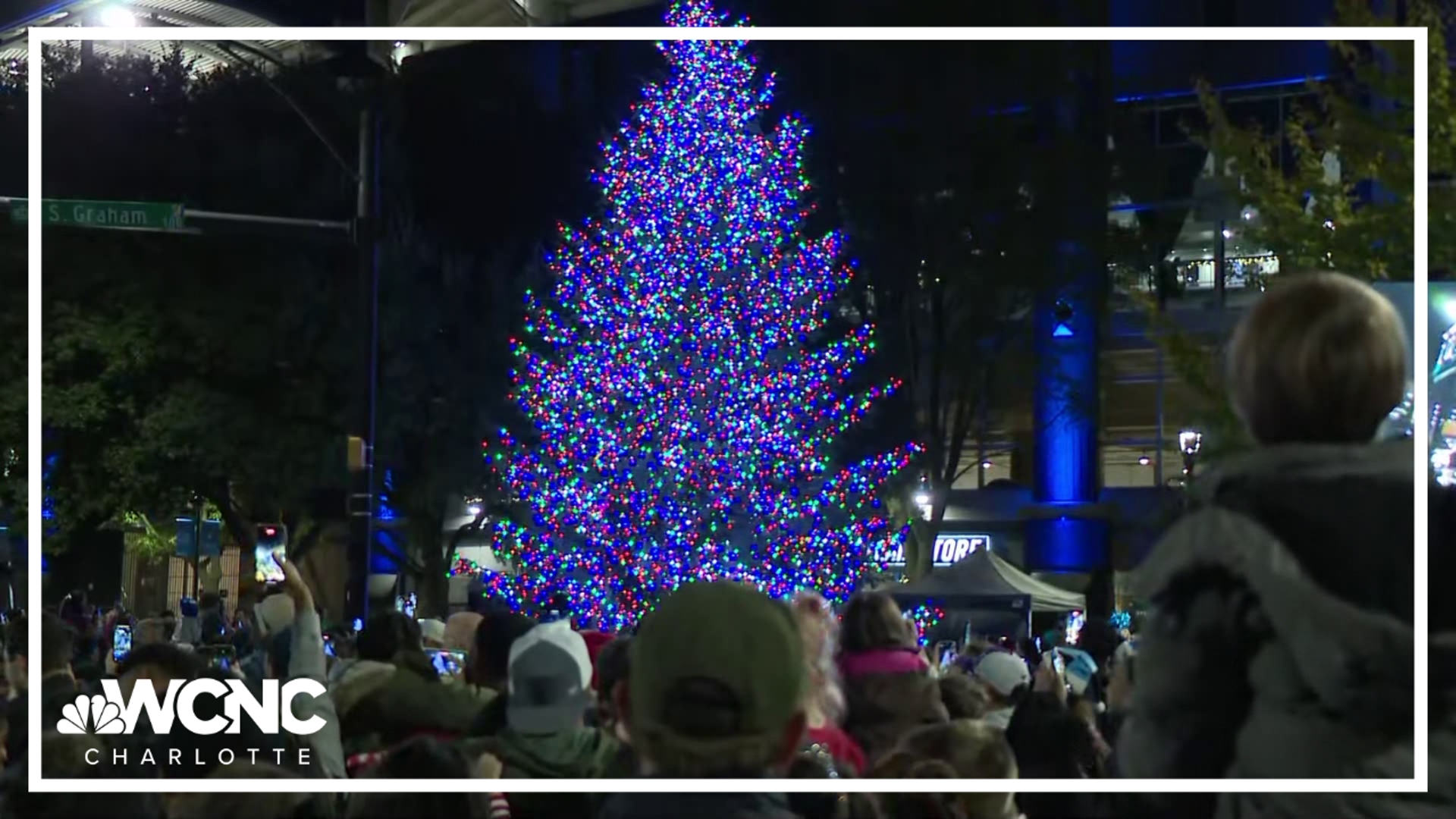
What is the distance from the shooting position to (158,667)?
3752 mm

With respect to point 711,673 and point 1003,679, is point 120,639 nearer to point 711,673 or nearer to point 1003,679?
point 1003,679

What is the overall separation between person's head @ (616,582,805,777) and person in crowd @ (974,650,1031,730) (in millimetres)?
3593

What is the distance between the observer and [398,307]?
19.1m

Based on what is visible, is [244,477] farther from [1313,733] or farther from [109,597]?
[1313,733]

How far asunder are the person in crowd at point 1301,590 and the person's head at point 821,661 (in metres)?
0.97

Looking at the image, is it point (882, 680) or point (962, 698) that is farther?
point (962, 698)

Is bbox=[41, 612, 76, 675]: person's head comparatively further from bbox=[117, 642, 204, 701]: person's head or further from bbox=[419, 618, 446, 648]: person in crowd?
bbox=[419, 618, 446, 648]: person in crowd

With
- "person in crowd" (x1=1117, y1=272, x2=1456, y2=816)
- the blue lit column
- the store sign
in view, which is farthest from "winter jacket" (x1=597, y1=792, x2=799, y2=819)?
the store sign

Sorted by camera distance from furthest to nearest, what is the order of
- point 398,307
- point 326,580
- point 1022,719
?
point 326,580 → point 398,307 → point 1022,719

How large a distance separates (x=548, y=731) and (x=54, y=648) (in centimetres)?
139

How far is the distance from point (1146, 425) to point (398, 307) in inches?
439

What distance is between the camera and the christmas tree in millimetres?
6059

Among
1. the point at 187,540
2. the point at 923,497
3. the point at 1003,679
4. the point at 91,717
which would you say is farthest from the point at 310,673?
the point at 187,540

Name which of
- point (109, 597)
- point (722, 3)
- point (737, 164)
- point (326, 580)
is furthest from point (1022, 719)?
point (109, 597)
